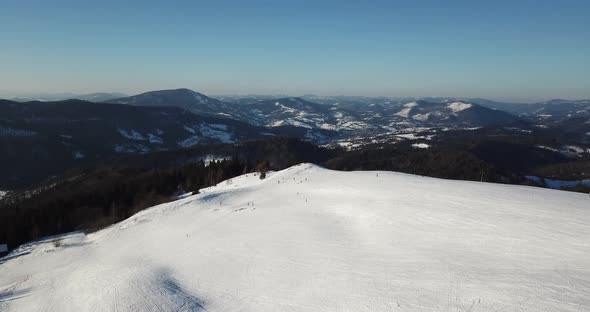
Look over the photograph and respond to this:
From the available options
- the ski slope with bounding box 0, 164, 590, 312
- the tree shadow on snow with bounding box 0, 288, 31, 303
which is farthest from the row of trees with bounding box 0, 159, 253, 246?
the ski slope with bounding box 0, 164, 590, 312

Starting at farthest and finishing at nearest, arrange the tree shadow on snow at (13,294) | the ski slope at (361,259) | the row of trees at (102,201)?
the row of trees at (102,201), the tree shadow on snow at (13,294), the ski slope at (361,259)

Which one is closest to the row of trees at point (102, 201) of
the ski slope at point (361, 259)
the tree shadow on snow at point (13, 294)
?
the tree shadow on snow at point (13, 294)

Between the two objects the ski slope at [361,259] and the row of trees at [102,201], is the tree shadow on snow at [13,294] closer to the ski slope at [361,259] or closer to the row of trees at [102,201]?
the ski slope at [361,259]

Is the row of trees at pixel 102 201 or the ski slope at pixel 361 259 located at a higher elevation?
the ski slope at pixel 361 259

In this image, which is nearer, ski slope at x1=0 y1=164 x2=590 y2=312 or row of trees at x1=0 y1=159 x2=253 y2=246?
ski slope at x1=0 y1=164 x2=590 y2=312

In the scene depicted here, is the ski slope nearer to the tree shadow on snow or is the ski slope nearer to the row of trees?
the tree shadow on snow

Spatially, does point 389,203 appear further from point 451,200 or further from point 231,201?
point 231,201

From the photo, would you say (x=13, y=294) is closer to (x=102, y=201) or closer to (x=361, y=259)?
(x=361, y=259)

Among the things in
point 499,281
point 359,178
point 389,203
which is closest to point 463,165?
point 359,178

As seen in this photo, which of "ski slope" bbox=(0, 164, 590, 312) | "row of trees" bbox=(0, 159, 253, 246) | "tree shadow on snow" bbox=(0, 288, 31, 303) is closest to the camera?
"ski slope" bbox=(0, 164, 590, 312)
